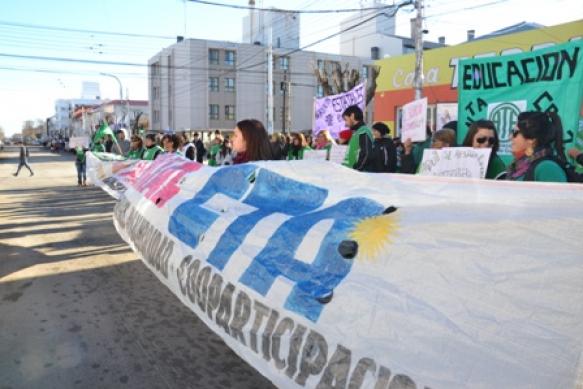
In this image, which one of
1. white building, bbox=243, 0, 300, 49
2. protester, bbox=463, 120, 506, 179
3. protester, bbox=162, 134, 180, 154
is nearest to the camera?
protester, bbox=463, 120, 506, 179

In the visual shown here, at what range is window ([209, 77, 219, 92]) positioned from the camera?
57787 millimetres

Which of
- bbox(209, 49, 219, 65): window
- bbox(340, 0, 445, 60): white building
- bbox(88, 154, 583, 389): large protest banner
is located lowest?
bbox(88, 154, 583, 389): large protest banner

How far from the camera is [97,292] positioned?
17.6ft

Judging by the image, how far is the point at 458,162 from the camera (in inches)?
187

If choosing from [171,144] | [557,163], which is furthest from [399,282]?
[171,144]

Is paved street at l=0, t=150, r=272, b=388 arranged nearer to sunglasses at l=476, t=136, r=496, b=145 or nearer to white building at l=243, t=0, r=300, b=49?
sunglasses at l=476, t=136, r=496, b=145

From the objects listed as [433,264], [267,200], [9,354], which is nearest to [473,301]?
[433,264]

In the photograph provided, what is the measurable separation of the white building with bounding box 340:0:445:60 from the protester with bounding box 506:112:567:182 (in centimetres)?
5758

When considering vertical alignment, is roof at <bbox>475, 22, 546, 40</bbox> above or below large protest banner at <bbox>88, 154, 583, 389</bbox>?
above

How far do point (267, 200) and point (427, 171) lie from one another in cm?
249

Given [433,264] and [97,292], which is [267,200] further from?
[97,292]

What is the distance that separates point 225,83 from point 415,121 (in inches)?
2137

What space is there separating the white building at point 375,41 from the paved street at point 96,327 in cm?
5622

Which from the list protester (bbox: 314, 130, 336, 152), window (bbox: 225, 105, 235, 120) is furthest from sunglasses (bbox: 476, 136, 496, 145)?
window (bbox: 225, 105, 235, 120)
